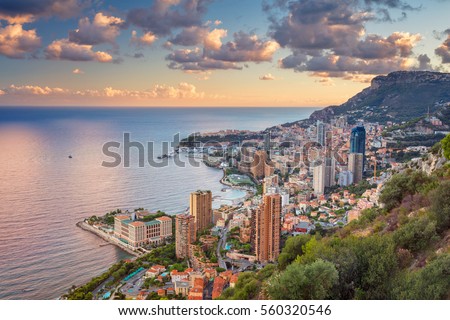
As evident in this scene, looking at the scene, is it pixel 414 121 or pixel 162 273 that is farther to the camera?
pixel 414 121

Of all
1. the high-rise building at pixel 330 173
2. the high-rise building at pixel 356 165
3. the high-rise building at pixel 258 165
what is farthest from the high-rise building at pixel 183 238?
the high-rise building at pixel 258 165

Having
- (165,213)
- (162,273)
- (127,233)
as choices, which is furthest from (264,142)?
(162,273)

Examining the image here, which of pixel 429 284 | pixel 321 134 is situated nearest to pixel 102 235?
pixel 429 284

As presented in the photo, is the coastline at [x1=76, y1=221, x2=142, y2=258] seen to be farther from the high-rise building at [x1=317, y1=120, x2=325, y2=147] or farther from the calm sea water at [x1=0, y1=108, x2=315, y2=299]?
the high-rise building at [x1=317, y1=120, x2=325, y2=147]

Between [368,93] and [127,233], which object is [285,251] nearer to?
[127,233]

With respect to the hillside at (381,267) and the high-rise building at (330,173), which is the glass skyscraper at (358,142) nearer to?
the high-rise building at (330,173)

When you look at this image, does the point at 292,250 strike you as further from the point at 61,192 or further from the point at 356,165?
the point at 356,165

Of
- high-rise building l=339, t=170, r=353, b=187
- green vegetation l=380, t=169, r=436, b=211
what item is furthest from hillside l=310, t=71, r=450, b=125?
green vegetation l=380, t=169, r=436, b=211

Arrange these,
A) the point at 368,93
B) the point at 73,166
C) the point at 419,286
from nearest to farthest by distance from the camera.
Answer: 1. the point at 419,286
2. the point at 73,166
3. the point at 368,93
